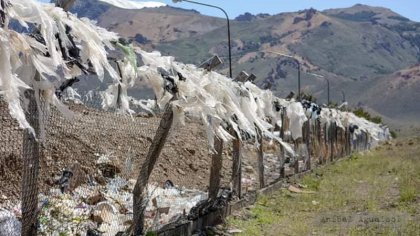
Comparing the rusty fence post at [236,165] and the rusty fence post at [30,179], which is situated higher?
the rusty fence post at [30,179]

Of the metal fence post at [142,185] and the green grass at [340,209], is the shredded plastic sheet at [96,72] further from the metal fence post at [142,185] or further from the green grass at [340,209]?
the green grass at [340,209]

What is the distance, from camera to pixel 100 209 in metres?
8.23

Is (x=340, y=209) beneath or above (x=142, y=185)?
beneath

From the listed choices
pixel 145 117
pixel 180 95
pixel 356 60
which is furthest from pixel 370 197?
pixel 356 60

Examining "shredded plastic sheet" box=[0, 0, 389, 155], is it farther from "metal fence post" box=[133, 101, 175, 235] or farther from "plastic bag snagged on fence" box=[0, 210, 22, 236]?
"plastic bag snagged on fence" box=[0, 210, 22, 236]

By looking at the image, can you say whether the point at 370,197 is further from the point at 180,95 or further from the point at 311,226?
the point at 180,95

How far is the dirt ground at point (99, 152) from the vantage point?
9.94 meters

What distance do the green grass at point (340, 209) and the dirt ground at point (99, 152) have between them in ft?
3.55

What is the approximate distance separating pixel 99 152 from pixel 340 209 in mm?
4556

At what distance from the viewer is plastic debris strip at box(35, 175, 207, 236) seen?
7547mm

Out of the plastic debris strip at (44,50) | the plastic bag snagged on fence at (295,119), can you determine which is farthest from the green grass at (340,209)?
the plastic debris strip at (44,50)

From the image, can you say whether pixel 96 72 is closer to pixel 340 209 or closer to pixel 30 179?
pixel 30 179

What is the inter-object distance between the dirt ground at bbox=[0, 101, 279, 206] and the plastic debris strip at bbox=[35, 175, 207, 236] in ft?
1.45

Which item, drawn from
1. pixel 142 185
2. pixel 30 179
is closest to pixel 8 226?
pixel 30 179
